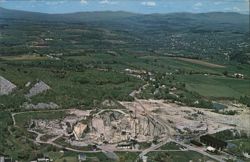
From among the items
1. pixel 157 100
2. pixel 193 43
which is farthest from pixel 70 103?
pixel 193 43

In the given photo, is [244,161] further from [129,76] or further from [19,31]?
[19,31]

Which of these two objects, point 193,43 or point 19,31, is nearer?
point 19,31

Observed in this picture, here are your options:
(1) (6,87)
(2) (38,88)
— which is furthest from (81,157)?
(1) (6,87)

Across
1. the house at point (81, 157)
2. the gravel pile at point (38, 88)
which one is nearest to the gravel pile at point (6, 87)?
the gravel pile at point (38, 88)

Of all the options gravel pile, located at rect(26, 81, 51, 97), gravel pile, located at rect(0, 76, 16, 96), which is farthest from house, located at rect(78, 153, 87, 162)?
gravel pile, located at rect(0, 76, 16, 96)

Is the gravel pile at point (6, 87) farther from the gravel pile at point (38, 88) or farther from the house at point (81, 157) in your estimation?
the house at point (81, 157)

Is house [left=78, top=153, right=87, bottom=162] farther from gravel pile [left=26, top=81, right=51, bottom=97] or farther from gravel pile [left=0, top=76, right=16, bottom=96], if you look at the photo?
gravel pile [left=0, top=76, right=16, bottom=96]

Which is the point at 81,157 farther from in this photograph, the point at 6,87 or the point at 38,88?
the point at 6,87
